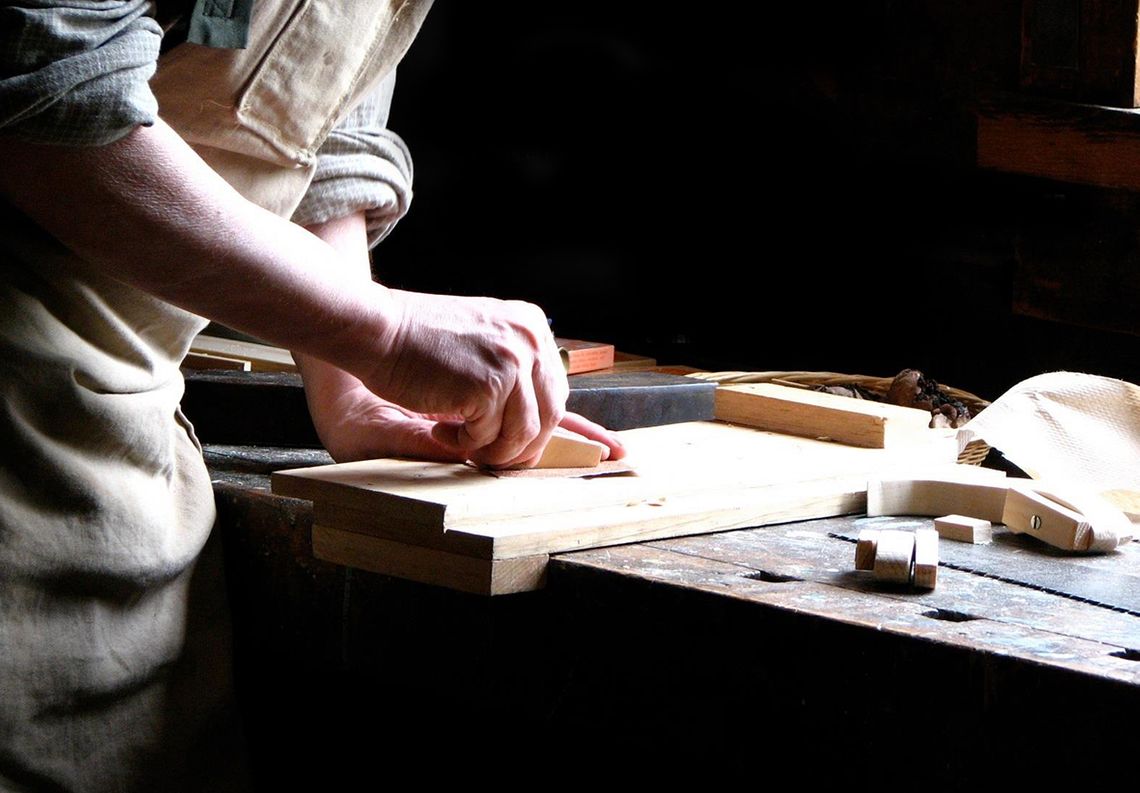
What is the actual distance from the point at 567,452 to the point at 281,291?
37cm

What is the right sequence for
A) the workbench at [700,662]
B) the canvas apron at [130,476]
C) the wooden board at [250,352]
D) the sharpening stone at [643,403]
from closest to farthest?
the workbench at [700,662] → the canvas apron at [130,476] → the sharpening stone at [643,403] → the wooden board at [250,352]

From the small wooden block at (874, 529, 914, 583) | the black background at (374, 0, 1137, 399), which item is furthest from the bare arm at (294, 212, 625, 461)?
the black background at (374, 0, 1137, 399)

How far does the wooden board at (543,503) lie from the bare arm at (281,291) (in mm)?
81

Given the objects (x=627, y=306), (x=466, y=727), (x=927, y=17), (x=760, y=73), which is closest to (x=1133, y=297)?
(x=927, y=17)

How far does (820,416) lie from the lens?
1738mm

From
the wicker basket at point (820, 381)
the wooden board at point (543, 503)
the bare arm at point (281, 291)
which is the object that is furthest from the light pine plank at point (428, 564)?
the wicker basket at point (820, 381)

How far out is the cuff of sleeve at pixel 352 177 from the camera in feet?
5.35

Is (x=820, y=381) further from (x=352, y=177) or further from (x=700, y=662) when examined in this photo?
(x=700, y=662)

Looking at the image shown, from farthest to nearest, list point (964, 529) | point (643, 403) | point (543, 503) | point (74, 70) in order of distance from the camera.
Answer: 1. point (643, 403)
2. point (964, 529)
3. point (543, 503)
4. point (74, 70)

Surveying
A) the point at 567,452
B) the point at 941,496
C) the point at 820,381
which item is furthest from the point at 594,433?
the point at 820,381

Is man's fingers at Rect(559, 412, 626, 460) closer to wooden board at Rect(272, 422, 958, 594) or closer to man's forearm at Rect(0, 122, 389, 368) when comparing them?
wooden board at Rect(272, 422, 958, 594)

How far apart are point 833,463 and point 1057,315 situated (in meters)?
1.08

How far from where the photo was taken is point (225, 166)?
140cm

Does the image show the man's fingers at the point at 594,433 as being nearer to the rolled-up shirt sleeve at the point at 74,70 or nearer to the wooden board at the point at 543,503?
the wooden board at the point at 543,503
